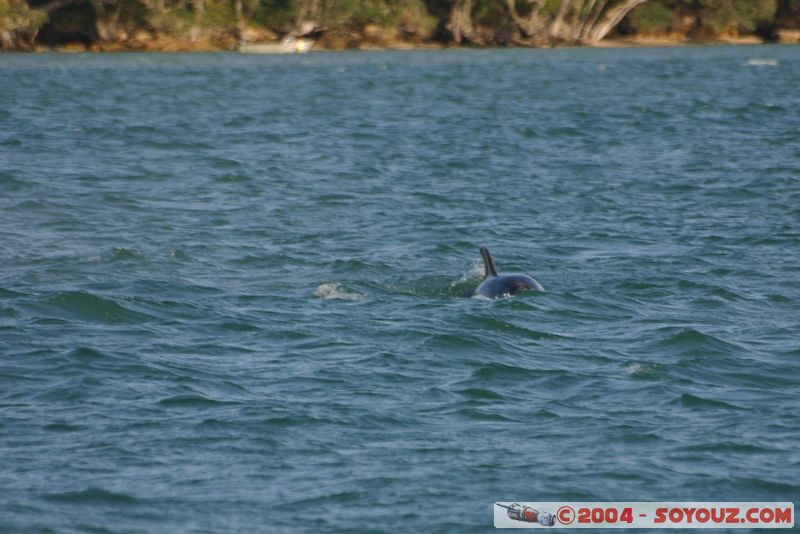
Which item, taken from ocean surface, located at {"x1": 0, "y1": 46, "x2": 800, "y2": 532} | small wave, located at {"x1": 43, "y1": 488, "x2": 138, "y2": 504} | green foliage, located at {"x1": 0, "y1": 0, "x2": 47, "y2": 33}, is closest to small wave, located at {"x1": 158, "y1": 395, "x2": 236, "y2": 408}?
ocean surface, located at {"x1": 0, "y1": 46, "x2": 800, "y2": 532}

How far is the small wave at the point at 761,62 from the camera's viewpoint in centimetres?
7041

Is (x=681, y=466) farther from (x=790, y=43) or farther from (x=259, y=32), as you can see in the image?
(x=790, y=43)

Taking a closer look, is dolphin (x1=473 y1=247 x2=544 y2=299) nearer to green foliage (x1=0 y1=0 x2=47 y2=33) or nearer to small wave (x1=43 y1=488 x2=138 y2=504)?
small wave (x1=43 y1=488 x2=138 y2=504)

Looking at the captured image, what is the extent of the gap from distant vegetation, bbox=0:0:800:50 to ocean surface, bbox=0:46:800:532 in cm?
5761

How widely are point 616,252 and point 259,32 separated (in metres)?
80.6

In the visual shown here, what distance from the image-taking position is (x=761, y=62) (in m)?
73.2

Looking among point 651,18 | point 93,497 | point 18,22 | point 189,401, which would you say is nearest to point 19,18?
point 18,22

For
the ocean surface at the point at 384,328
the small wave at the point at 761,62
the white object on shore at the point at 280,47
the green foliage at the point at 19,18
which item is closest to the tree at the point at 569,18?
the white object on shore at the point at 280,47

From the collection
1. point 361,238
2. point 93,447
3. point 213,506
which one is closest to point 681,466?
point 213,506

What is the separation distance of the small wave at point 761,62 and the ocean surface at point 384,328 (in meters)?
36.4

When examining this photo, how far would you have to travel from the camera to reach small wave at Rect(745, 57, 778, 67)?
70.4 m

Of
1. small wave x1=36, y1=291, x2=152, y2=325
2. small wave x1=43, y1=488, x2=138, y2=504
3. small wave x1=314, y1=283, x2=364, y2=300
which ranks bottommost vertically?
small wave x1=314, y1=283, x2=364, y2=300

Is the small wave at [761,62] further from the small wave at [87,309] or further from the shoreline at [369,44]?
the small wave at [87,309]

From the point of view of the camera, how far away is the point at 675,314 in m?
16.1
